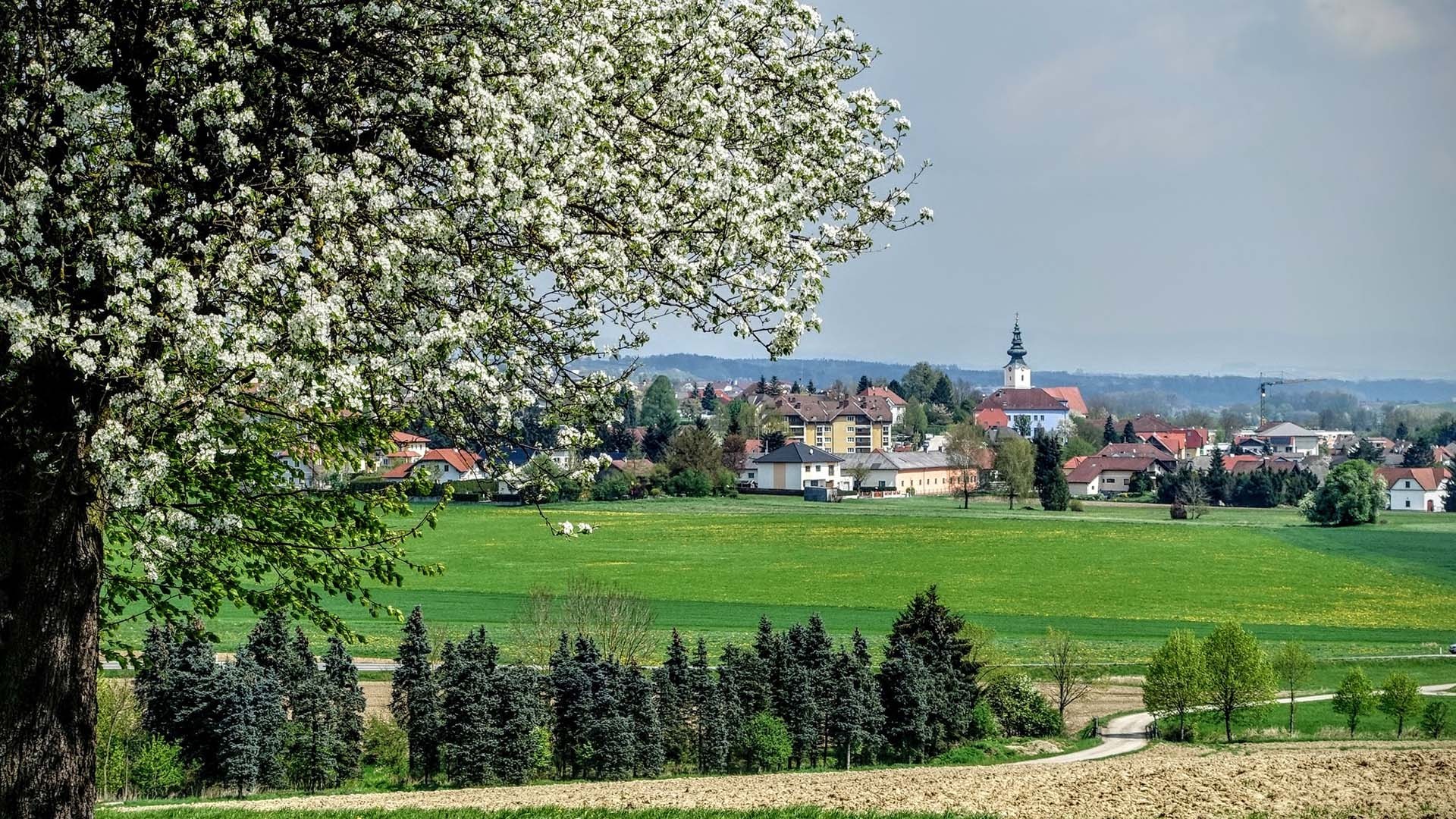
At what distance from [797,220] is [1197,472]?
16654 cm

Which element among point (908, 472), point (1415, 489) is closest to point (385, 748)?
point (908, 472)

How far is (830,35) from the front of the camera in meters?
13.4

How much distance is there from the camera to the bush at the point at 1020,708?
47906mm

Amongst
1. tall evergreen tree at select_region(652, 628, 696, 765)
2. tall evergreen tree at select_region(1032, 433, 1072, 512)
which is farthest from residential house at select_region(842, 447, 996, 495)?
tall evergreen tree at select_region(652, 628, 696, 765)

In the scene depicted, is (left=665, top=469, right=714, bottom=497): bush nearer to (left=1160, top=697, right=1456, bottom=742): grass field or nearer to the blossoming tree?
(left=1160, top=697, right=1456, bottom=742): grass field

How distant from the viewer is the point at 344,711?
1515 inches

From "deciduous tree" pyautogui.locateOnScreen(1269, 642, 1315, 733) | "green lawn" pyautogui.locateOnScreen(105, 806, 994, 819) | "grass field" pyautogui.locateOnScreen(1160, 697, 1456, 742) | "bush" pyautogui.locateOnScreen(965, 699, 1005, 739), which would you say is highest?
"green lawn" pyautogui.locateOnScreen(105, 806, 994, 819)

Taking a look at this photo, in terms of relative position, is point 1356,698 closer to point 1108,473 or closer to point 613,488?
point 613,488

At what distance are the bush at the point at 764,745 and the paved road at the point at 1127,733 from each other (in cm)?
756

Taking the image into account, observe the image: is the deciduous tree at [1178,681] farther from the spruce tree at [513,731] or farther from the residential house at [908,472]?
the residential house at [908,472]

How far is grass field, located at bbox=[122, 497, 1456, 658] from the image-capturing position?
6988 cm

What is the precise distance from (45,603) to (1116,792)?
14.3m

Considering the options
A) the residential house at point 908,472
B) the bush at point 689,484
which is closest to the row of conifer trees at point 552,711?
the bush at point 689,484

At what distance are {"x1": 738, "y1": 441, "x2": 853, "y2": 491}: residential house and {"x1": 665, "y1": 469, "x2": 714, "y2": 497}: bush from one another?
17.5 m
